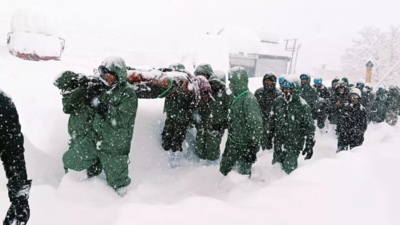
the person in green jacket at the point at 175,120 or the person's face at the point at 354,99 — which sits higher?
the person's face at the point at 354,99

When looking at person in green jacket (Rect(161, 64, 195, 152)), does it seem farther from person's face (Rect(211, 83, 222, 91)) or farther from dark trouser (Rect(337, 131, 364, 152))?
dark trouser (Rect(337, 131, 364, 152))

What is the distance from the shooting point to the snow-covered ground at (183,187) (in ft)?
8.68

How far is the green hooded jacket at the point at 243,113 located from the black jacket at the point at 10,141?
296 centimetres

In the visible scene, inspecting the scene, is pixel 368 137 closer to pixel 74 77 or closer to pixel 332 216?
pixel 332 216

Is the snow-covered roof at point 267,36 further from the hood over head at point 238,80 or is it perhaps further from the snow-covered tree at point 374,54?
the hood over head at point 238,80

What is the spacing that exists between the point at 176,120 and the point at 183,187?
1.18 m

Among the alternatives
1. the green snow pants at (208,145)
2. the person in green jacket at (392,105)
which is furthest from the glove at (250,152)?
the person in green jacket at (392,105)

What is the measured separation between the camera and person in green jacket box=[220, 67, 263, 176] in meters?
4.35

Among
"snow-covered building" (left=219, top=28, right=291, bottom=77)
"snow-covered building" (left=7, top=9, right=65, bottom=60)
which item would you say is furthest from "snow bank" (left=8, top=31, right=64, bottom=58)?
"snow-covered building" (left=219, top=28, right=291, bottom=77)

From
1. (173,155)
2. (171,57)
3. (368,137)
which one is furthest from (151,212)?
(171,57)

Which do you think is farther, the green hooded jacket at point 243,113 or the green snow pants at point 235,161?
the green snow pants at point 235,161

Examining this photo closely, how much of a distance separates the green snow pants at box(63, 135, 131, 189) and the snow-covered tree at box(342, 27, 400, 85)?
124 feet

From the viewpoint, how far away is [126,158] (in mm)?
3764

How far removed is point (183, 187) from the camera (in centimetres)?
481
